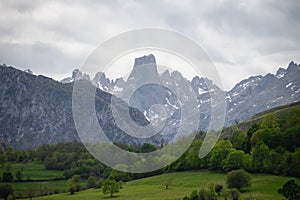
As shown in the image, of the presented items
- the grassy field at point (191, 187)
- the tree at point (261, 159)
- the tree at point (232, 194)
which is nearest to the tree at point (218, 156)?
the grassy field at point (191, 187)

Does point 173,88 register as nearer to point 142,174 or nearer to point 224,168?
point 224,168

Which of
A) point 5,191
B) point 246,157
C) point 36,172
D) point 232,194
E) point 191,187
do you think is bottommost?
point 232,194

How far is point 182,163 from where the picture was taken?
285 feet

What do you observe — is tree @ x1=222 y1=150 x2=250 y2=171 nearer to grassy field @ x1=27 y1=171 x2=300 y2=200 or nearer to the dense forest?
the dense forest

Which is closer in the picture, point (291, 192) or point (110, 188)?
point (291, 192)

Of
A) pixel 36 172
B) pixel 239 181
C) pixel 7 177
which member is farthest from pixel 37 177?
pixel 239 181

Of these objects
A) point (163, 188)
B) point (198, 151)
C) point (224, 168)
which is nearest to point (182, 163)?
point (198, 151)

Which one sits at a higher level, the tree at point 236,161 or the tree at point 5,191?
the tree at point 236,161

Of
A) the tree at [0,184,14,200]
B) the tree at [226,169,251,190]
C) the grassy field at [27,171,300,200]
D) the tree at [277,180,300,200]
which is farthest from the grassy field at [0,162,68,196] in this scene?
the tree at [277,180,300,200]

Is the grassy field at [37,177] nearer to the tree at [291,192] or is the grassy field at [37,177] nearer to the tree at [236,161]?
the tree at [236,161]

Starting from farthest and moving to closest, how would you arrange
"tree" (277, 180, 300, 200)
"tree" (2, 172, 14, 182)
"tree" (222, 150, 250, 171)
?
1. "tree" (2, 172, 14, 182)
2. "tree" (222, 150, 250, 171)
3. "tree" (277, 180, 300, 200)

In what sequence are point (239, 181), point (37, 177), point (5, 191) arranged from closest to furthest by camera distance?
point (239, 181) → point (5, 191) → point (37, 177)

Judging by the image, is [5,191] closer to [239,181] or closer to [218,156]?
[218,156]

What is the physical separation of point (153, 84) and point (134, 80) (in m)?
2.72
